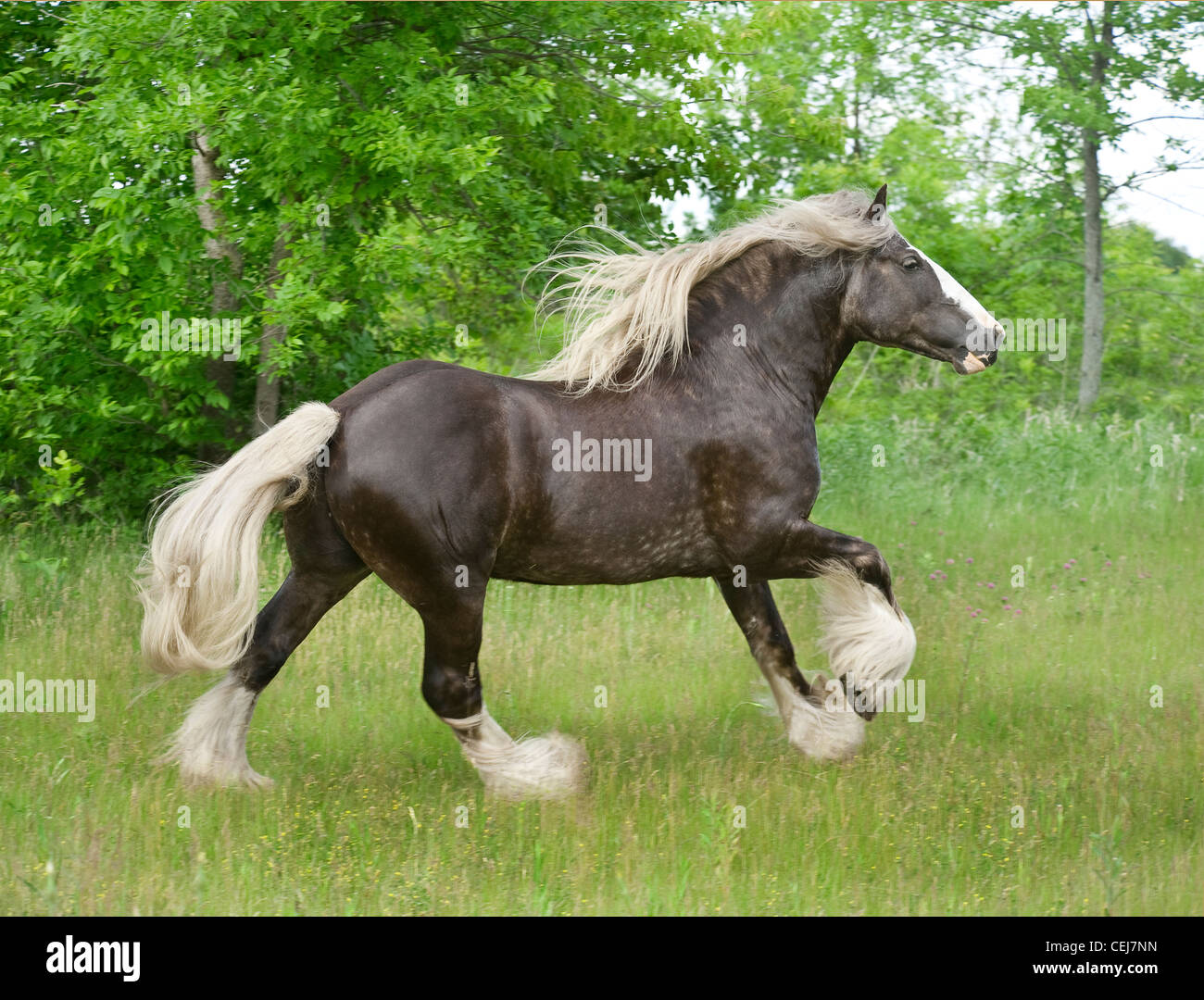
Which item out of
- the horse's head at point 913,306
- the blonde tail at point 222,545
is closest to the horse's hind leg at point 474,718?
the blonde tail at point 222,545

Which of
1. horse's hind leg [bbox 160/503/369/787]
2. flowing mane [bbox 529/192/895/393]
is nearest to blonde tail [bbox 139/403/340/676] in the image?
horse's hind leg [bbox 160/503/369/787]

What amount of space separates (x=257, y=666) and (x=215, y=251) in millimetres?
4407

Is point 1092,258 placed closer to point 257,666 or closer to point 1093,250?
point 1093,250

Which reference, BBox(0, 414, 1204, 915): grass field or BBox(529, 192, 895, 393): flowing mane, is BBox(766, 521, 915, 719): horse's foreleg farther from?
BBox(529, 192, 895, 393): flowing mane

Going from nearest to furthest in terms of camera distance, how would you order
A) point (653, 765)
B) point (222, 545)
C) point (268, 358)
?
1. point (222, 545)
2. point (653, 765)
3. point (268, 358)

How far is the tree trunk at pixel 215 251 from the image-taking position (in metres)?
7.50

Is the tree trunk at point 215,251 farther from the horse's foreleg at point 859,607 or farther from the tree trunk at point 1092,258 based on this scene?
the tree trunk at point 1092,258

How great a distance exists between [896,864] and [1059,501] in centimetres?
638

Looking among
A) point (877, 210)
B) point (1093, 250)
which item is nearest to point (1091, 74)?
point (1093, 250)

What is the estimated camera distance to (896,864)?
4.14 metres

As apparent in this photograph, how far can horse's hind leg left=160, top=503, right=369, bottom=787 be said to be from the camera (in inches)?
187

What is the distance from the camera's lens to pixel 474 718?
15.4 feet

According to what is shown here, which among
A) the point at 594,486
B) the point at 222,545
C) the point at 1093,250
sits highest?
the point at 1093,250

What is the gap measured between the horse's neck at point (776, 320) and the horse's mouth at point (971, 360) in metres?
0.48
